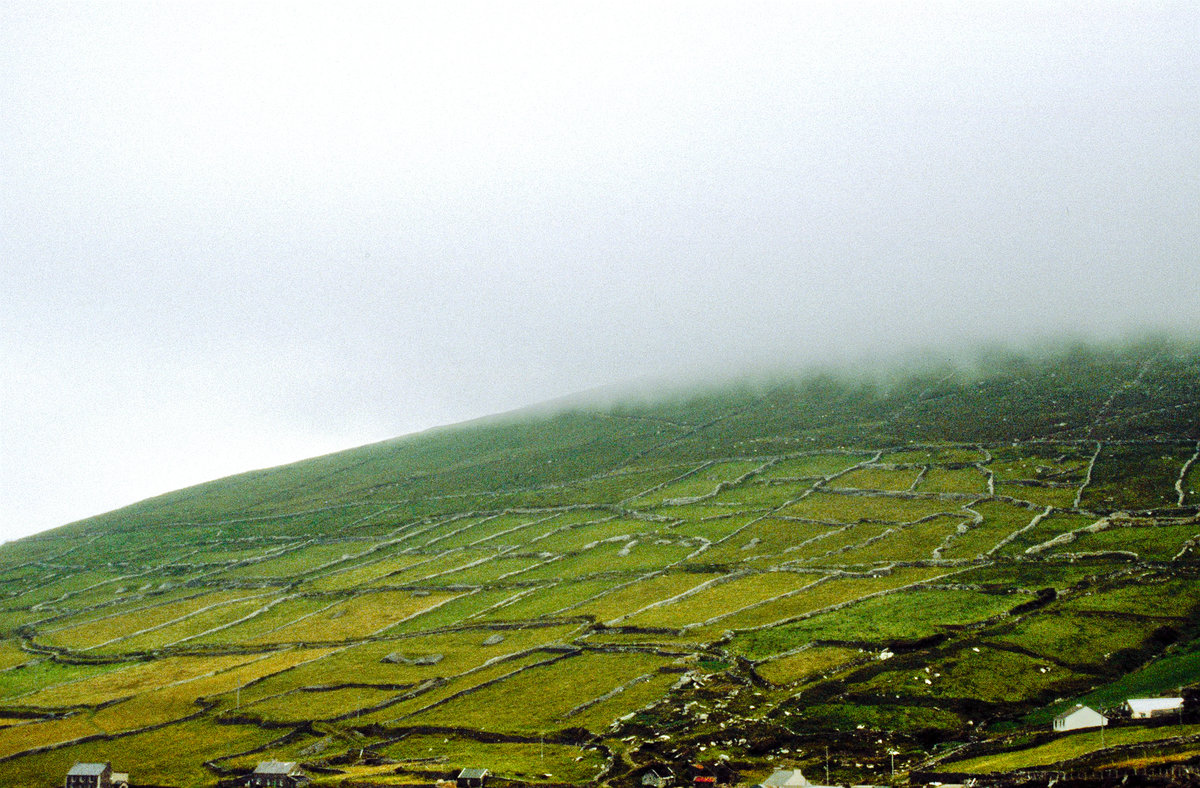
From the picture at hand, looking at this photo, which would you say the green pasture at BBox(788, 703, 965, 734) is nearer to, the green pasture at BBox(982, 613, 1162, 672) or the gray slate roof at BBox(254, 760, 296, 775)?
the green pasture at BBox(982, 613, 1162, 672)

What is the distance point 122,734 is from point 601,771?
56805 millimetres

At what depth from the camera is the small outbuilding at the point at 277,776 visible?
74562mm

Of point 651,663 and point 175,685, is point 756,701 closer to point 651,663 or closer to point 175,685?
point 651,663

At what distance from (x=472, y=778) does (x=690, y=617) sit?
44.7 metres

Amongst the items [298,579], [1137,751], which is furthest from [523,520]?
[1137,751]

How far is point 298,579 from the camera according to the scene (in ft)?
531

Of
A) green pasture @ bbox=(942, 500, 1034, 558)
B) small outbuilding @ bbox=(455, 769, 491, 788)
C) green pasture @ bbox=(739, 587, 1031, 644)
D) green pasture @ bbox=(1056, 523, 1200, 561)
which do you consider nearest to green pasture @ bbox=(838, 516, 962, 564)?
green pasture @ bbox=(942, 500, 1034, 558)

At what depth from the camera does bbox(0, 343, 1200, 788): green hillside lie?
78.4 metres

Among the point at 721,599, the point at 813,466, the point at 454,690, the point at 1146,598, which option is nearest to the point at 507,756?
the point at 454,690

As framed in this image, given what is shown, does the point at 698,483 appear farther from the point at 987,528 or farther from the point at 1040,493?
the point at 987,528

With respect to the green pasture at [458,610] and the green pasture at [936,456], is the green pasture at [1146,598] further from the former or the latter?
the green pasture at [458,610]

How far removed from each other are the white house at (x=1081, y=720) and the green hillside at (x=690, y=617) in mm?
3211

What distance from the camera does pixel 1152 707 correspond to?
66438mm

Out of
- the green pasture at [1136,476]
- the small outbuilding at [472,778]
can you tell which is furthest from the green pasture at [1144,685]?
the green pasture at [1136,476]
